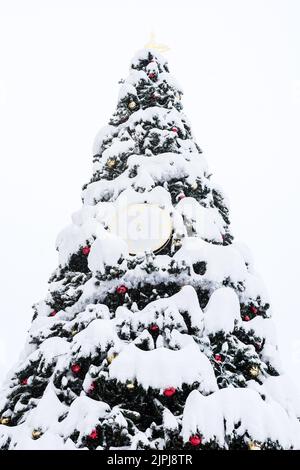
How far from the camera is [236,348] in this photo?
5855 millimetres

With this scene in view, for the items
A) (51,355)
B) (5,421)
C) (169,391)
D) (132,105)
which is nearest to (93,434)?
(169,391)

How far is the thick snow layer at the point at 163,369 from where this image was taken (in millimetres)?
4973

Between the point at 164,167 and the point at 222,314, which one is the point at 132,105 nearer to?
the point at 164,167

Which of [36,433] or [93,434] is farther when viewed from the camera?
[36,433]

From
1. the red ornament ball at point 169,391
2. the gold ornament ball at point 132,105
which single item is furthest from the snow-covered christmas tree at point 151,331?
the gold ornament ball at point 132,105

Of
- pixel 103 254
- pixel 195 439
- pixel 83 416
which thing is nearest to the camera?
pixel 195 439

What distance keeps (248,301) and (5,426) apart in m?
3.38

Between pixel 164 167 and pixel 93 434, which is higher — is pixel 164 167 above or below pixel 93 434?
above

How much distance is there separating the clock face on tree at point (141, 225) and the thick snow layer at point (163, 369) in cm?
224

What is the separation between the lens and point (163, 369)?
197 inches

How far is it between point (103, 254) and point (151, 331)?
1108 mm

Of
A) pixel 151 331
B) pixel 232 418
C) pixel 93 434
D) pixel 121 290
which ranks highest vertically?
pixel 121 290

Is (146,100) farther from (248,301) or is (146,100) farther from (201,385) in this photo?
(201,385)

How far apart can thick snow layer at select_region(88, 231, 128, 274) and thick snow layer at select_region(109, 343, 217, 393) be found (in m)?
1.27
